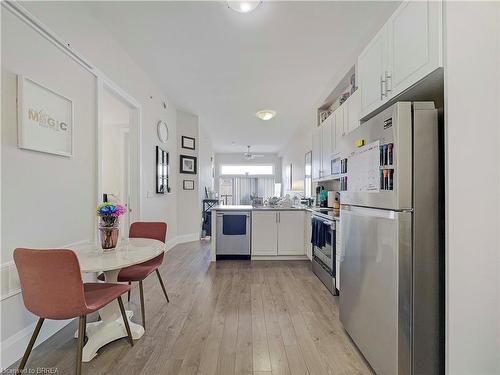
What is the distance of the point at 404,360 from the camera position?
1.27 metres

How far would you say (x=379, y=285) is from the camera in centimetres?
146

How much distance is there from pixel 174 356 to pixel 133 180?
2.52m

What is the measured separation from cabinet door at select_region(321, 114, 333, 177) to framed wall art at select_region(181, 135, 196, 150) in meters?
3.06

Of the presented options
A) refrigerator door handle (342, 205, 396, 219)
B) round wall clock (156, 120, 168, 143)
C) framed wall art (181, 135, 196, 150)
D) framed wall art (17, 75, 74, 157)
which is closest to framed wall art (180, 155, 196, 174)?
framed wall art (181, 135, 196, 150)

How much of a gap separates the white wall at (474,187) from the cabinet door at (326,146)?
2.15 m

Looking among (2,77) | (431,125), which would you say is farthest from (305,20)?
(2,77)

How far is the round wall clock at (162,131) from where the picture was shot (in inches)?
169

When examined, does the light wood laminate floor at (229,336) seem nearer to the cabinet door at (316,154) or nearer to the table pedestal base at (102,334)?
the table pedestal base at (102,334)

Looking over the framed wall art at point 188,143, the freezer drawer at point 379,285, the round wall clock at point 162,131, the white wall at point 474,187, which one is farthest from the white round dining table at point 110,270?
the framed wall art at point 188,143

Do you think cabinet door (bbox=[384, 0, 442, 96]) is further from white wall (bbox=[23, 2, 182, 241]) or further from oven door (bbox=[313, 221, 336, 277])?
white wall (bbox=[23, 2, 182, 241])

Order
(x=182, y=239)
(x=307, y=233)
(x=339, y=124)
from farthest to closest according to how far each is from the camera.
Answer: (x=182, y=239)
(x=307, y=233)
(x=339, y=124)

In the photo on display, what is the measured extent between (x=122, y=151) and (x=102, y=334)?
401 cm

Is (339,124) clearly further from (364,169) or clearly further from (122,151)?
(122,151)

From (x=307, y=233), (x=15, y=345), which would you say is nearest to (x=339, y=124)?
(x=307, y=233)
